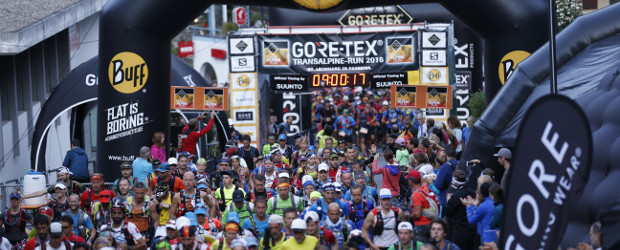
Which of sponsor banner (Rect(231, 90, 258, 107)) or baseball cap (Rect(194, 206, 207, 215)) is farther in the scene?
sponsor banner (Rect(231, 90, 258, 107))

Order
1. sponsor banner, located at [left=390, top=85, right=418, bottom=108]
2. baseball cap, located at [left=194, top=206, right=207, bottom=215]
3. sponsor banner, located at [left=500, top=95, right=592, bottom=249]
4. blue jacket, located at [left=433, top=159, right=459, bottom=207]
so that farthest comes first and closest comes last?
sponsor banner, located at [left=390, top=85, right=418, bottom=108], blue jacket, located at [left=433, top=159, right=459, bottom=207], baseball cap, located at [left=194, top=206, right=207, bottom=215], sponsor banner, located at [left=500, top=95, right=592, bottom=249]

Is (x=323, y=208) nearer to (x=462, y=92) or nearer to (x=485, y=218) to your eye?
(x=485, y=218)

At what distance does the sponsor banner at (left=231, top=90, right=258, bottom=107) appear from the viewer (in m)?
26.1

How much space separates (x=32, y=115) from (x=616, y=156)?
1927cm

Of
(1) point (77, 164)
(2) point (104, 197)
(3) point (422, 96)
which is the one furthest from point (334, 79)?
(2) point (104, 197)

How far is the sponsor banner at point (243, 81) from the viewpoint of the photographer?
2581 centimetres

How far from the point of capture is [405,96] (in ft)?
73.6

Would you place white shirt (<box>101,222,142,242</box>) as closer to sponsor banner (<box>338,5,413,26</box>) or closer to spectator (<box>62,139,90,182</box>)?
spectator (<box>62,139,90,182</box>)

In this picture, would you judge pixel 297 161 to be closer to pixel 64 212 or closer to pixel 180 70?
pixel 180 70

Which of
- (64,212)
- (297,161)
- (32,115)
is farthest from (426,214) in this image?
(32,115)

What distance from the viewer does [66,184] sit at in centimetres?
1495

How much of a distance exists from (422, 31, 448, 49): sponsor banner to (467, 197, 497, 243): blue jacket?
13.4 m

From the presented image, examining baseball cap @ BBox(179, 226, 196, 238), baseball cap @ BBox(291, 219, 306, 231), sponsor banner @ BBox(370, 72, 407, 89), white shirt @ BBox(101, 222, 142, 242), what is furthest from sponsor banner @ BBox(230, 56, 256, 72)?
baseball cap @ BBox(291, 219, 306, 231)

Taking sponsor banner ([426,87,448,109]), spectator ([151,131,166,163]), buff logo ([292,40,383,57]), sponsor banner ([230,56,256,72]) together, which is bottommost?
spectator ([151,131,166,163])
